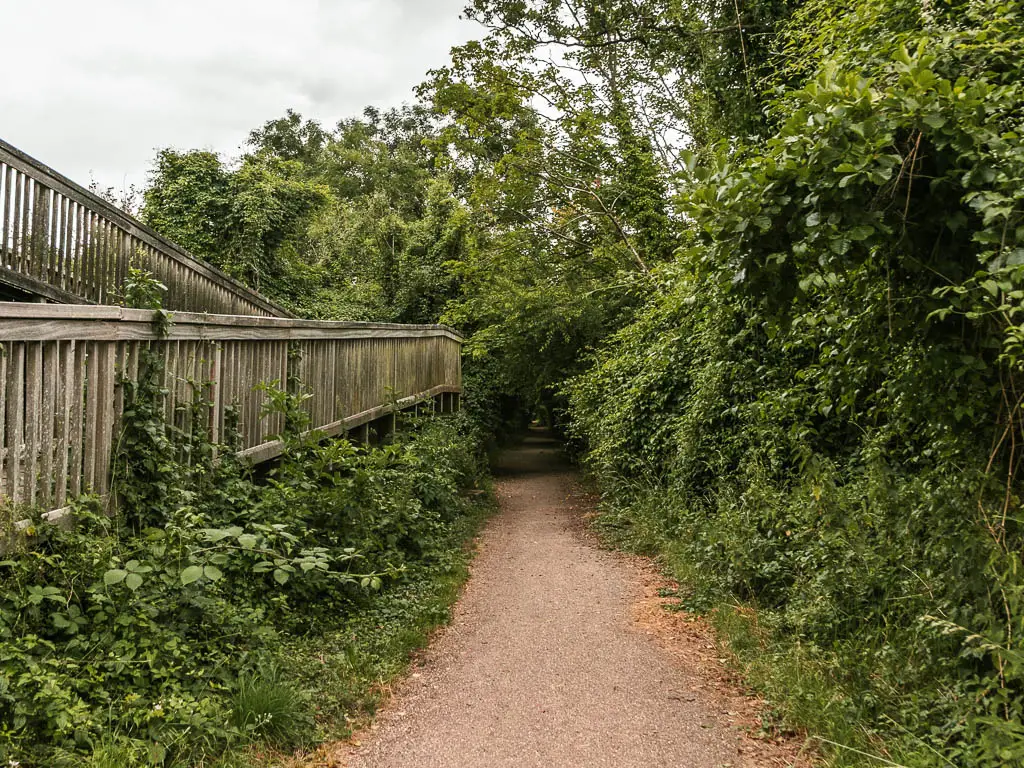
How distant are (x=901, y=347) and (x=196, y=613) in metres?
3.84

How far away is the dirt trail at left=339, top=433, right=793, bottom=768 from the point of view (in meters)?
3.42

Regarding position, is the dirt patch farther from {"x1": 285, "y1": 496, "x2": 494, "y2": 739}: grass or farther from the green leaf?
the green leaf

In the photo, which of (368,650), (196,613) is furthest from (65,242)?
(368,650)

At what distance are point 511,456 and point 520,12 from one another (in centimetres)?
1189

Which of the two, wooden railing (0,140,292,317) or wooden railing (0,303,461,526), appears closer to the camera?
wooden railing (0,303,461,526)

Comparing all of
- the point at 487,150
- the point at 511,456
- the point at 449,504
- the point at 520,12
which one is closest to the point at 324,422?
the point at 449,504

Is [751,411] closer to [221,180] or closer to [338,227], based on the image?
[221,180]

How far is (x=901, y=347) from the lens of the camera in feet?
11.4

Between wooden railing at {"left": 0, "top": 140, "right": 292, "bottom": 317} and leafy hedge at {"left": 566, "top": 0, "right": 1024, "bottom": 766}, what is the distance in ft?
18.9

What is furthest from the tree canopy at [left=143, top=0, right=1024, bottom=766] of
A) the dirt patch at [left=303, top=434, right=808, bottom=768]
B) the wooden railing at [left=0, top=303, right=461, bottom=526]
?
the wooden railing at [left=0, top=303, right=461, bottom=526]

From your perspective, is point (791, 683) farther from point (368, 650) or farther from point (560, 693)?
point (368, 650)

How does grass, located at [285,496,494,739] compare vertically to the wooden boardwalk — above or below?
below

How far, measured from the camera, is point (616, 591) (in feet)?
21.0

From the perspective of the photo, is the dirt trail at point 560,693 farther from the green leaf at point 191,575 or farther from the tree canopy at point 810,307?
the green leaf at point 191,575
